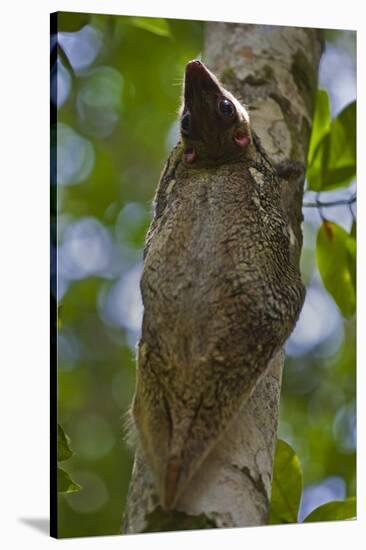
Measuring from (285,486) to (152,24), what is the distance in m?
2.11

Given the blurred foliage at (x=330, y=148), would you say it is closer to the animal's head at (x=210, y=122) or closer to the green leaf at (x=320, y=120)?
the green leaf at (x=320, y=120)

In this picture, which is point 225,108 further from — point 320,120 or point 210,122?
point 320,120

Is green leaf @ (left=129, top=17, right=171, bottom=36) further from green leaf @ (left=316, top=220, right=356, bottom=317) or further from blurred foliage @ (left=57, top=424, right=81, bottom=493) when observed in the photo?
blurred foliage @ (left=57, top=424, right=81, bottom=493)

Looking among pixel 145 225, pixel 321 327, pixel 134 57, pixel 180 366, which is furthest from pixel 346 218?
pixel 180 366

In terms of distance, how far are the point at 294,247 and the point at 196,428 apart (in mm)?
1000

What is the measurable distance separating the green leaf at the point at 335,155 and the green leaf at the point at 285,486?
125 cm

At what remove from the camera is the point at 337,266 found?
4.79 metres

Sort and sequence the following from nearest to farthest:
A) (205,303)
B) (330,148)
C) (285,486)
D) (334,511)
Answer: (205,303)
(285,486)
(334,511)
(330,148)

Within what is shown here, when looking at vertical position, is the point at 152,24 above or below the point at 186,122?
above

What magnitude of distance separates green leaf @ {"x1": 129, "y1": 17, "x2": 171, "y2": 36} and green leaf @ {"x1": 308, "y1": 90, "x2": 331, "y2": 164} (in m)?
0.82

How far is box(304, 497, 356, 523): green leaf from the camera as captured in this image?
451 centimetres

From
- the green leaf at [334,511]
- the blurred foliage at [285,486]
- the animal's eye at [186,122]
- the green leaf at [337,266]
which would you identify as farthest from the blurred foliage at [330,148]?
the green leaf at [334,511]

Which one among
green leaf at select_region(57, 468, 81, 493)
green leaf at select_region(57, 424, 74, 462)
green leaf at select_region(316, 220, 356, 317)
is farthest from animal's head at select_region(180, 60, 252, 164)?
green leaf at select_region(57, 468, 81, 493)

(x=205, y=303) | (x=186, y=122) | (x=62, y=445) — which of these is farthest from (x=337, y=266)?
(x=62, y=445)
